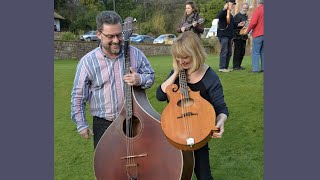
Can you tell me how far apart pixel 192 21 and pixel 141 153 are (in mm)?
5423

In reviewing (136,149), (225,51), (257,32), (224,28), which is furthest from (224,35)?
(136,149)

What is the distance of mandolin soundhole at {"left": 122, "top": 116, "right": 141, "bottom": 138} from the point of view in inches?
128

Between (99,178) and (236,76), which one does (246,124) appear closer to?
(236,76)

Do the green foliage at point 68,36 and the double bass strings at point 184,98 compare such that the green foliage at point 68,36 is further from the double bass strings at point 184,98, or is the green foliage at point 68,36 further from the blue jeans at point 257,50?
the double bass strings at point 184,98

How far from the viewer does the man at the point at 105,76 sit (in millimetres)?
3324

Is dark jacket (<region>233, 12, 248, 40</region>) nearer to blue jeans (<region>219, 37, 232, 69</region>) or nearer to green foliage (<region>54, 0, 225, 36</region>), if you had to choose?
blue jeans (<region>219, 37, 232, 69</region>)

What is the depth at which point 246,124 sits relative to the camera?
19.6 ft

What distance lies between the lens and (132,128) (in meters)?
3.29

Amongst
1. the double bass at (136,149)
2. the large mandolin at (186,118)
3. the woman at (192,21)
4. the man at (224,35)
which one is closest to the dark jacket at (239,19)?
the man at (224,35)

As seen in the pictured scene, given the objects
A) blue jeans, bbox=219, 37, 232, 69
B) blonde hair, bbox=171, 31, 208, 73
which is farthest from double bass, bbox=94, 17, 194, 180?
blue jeans, bbox=219, 37, 232, 69

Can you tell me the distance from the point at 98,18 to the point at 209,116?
4.28 feet

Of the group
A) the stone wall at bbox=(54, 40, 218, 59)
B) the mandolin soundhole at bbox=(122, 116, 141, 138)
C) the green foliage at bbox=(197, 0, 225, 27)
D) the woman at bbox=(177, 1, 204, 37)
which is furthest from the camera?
the stone wall at bbox=(54, 40, 218, 59)

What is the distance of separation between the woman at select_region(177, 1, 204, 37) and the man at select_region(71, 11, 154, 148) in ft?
15.4

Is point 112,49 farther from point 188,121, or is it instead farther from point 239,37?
point 239,37
